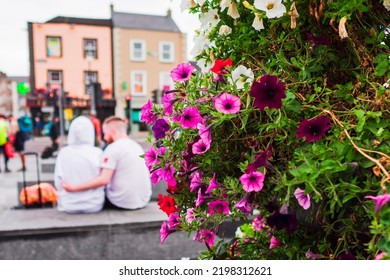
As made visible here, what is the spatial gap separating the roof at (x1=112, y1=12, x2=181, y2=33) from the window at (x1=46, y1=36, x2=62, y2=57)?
11.3ft

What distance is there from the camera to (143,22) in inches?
948

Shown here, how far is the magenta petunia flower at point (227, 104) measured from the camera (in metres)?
0.80

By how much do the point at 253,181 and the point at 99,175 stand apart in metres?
3.12

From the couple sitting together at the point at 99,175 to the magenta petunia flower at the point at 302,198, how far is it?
2.95m

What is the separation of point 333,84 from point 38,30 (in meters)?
22.1

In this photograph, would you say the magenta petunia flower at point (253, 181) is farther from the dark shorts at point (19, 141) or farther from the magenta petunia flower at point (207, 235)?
the dark shorts at point (19, 141)

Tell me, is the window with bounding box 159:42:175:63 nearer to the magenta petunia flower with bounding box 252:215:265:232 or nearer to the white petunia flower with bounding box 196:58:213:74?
the magenta petunia flower with bounding box 252:215:265:232

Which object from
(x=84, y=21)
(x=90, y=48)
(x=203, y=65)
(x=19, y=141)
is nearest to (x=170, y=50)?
(x=90, y=48)

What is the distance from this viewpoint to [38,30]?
20.6 meters

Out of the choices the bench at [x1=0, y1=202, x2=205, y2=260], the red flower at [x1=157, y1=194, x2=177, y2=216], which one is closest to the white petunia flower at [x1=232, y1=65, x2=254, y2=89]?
the red flower at [x1=157, y1=194, x2=177, y2=216]

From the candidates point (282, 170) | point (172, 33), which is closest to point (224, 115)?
point (282, 170)

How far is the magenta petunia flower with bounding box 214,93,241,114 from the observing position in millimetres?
797

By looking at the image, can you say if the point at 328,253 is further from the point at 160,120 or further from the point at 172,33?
the point at 172,33

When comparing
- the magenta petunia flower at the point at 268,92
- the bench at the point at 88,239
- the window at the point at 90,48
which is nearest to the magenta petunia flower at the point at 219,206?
the magenta petunia flower at the point at 268,92
